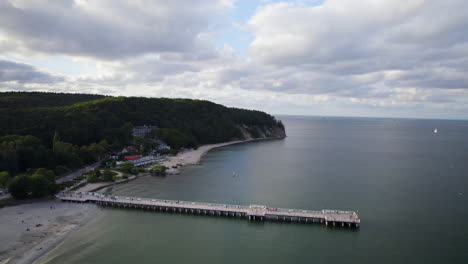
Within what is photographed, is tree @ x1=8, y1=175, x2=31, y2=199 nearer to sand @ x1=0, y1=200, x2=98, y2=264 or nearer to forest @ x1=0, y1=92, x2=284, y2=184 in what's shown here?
sand @ x1=0, y1=200, x2=98, y2=264

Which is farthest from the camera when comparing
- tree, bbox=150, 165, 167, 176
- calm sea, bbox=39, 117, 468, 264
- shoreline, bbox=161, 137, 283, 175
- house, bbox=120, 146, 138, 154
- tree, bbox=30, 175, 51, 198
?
house, bbox=120, 146, 138, 154

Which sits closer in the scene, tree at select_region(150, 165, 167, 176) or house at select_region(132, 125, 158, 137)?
tree at select_region(150, 165, 167, 176)

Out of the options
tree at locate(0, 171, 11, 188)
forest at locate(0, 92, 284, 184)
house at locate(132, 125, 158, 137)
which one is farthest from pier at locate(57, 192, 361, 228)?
house at locate(132, 125, 158, 137)

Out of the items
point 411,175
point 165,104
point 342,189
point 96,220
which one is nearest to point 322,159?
point 411,175

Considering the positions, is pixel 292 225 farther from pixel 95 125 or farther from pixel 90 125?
pixel 95 125

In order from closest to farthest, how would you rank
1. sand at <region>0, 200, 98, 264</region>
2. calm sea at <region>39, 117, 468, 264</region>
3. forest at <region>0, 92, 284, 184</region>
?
1. sand at <region>0, 200, 98, 264</region>
2. calm sea at <region>39, 117, 468, 264</region>
3. forest at <region>0, 92, 284, 184</region>

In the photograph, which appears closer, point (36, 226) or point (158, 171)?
point (36, 226)

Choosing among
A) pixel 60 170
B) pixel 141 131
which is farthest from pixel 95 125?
pixel 60 170

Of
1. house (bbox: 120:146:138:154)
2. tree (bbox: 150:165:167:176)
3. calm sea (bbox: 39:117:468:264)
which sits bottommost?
calm sea (bbox: 39:117:468:264)
